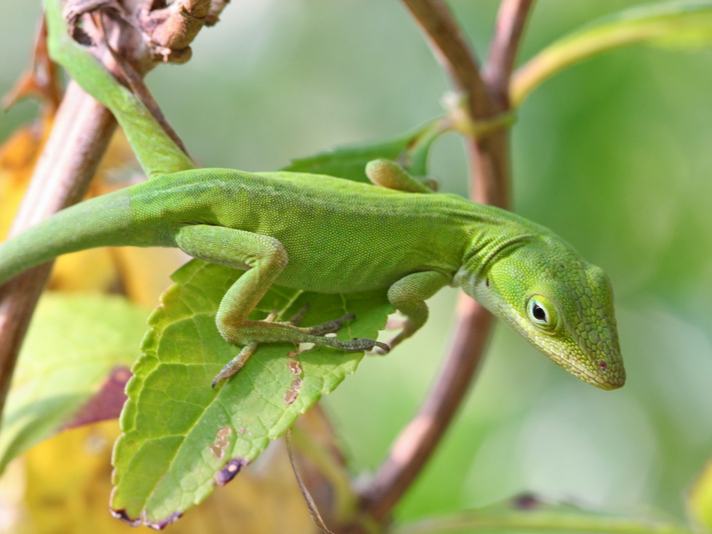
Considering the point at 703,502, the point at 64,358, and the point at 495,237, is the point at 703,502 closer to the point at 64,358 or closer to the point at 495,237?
the point at 495,237

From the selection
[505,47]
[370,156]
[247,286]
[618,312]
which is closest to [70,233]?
[247,286]

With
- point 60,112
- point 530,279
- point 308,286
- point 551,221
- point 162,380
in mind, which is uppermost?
point 60,112

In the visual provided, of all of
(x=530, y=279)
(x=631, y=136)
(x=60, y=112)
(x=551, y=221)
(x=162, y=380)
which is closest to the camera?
(x=162, y=380)

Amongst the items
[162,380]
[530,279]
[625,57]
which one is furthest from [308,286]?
[625,57]

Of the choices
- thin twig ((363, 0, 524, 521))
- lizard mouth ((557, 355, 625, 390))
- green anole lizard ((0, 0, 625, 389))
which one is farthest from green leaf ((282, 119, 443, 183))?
lizard mouth ((557, 355, 625, 390))

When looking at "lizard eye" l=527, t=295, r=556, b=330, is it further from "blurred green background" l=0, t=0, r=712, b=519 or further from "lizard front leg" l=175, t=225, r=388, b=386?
"blurred green background" l=0, t=0, r=712, b=519

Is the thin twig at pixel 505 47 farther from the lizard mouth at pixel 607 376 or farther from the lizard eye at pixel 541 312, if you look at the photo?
the lizard mouth at pixel 607 376

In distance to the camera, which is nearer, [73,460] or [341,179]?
[341,179]

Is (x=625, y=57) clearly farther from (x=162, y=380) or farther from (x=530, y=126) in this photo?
(x=162, y=380)
